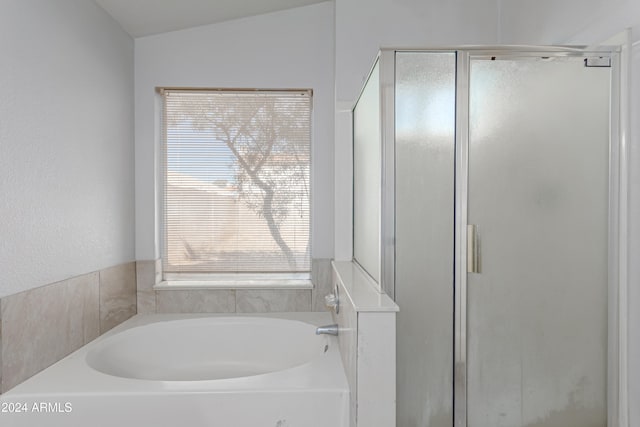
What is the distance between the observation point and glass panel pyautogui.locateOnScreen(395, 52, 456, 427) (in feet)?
5.14

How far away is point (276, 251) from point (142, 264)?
2.78ft

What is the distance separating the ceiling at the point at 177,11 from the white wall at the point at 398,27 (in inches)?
15.5

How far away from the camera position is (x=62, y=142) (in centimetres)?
189

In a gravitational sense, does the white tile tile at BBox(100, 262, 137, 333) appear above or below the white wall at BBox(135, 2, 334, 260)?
below

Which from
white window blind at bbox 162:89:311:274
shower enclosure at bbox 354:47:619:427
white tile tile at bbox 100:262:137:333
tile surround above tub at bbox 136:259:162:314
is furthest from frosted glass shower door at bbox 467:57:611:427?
tile surround above tub at bbox 136:259:162:314

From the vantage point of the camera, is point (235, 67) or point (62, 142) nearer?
point (62, 142)

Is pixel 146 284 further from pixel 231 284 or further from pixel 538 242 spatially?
pixel 538 242

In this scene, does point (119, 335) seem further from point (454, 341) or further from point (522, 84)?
point (522, 84)

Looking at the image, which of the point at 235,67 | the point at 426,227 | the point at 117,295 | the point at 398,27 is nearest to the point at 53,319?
the point at 117,295

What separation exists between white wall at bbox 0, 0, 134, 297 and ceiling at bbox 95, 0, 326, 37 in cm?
9

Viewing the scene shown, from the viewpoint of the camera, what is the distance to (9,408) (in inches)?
60.7

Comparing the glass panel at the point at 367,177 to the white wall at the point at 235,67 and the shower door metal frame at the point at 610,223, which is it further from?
the white wall at the point at 235,67

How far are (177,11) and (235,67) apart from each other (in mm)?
449

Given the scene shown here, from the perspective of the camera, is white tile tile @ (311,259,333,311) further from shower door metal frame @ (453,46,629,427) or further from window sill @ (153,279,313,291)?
shower door metal frame @ (453,46,629,427)
